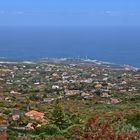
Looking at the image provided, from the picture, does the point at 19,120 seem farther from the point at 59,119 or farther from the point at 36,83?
the point at 36,83

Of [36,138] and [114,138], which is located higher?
[114,138]

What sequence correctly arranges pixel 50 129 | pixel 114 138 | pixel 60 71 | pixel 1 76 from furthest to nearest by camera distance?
pixel 60 71
pixel 1 76
pixel 50 129
pixel 114 138

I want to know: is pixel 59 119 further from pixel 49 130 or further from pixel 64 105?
pixel 64 105

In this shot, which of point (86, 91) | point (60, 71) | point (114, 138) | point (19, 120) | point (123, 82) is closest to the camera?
point (114, 138)

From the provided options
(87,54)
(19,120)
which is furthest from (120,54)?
(19,120)

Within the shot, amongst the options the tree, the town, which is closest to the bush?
the town

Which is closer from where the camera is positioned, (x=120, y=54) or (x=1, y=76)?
(x=1, y=76)
